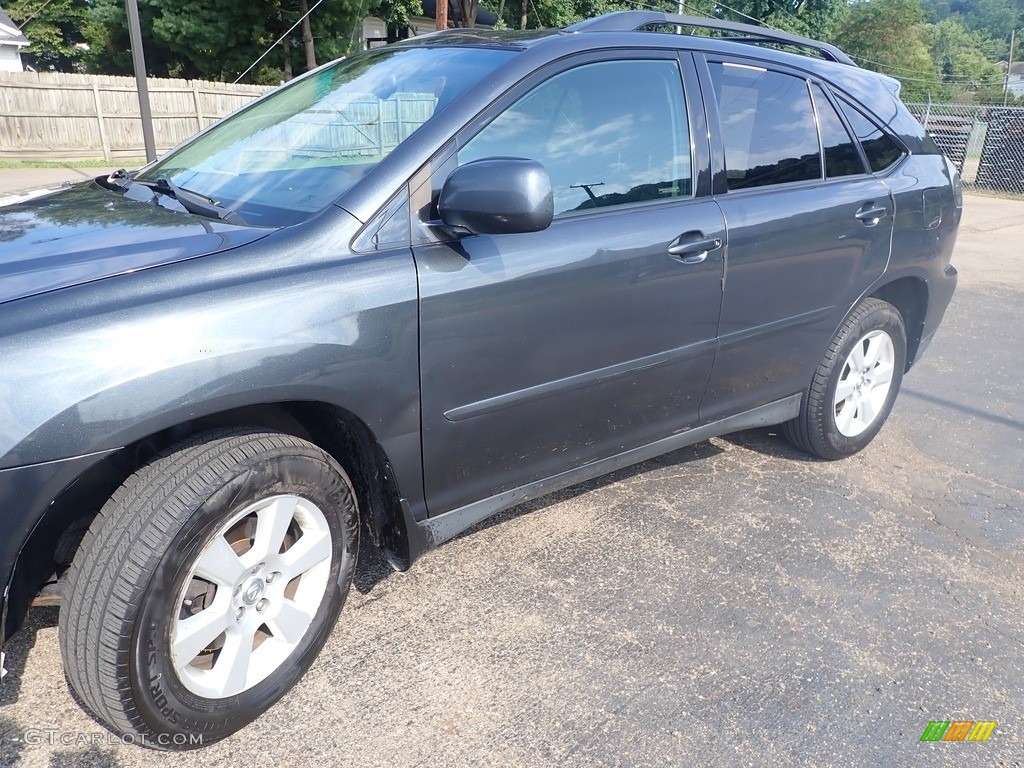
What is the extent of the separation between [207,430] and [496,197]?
3.00 ft

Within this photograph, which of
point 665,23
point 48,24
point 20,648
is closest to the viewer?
point 20,648

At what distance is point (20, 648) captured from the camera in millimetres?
2307

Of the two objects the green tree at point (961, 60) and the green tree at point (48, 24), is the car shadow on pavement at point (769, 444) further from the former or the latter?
the green tree at point (961, 60)

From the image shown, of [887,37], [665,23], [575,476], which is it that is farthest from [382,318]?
[887,37]

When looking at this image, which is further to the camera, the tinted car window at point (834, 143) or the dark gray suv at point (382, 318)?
the tinted car window at point (834, 143)

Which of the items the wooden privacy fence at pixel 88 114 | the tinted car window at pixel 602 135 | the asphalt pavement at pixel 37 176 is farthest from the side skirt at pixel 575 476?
the wooden privacy fence at pixel 88 114

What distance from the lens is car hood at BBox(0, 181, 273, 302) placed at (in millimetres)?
1807

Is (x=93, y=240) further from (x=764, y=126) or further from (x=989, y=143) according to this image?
(x=989, y=143)

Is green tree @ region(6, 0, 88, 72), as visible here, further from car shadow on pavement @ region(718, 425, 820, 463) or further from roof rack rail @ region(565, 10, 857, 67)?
car shadow on pavement @ region(718, 425, 820, 463)

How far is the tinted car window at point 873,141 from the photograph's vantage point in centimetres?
347

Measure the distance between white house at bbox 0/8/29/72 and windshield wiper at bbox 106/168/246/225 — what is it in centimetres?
3251

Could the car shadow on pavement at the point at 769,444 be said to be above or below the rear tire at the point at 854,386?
below
